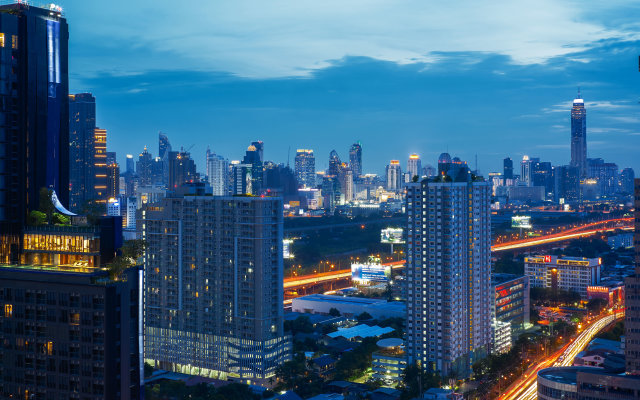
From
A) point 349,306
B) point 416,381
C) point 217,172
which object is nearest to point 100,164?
point 217,172

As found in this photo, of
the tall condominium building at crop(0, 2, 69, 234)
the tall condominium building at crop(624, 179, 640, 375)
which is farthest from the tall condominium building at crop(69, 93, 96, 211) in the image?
the tall condominium building at crop(624, 179, 640, 375)

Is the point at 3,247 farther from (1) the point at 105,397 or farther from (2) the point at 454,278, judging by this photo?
(2) the point at 454,278

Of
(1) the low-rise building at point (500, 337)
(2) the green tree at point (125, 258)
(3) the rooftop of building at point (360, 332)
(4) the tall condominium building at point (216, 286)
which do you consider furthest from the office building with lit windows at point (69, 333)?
(3) the rooftop of building at point (360, 332)

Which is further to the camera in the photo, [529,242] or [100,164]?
[529,242]

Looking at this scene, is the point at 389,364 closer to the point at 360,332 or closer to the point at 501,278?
the point at 360,332

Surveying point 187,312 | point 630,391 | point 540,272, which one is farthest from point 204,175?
point 630,391

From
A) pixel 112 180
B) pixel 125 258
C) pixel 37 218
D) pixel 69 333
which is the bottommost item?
pixel 69 333

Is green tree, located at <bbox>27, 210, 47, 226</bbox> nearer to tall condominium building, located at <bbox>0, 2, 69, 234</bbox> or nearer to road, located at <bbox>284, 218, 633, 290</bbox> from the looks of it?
tall condominium building, located at <bbox>0, 2, 69, 234</bbox>
